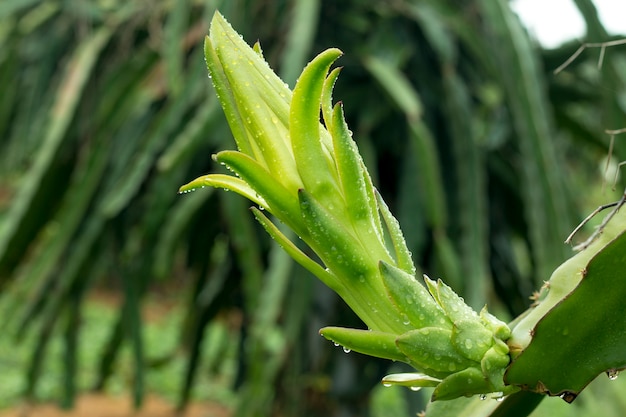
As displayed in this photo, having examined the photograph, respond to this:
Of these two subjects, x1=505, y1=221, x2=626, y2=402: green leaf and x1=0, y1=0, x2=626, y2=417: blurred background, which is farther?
x1=0, y1=0, x2=626, y2=417: blurred background

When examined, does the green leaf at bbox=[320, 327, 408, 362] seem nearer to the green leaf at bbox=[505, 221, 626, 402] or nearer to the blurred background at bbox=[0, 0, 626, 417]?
the green leaf at bbox=[505, 221, 626, 402]

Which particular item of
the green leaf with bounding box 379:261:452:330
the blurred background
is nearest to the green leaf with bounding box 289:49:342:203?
the green leaf with bounding box 379:261:452:330

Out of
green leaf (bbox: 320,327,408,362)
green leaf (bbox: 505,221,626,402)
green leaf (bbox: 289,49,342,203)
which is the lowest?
green leaf (bbox: 505,221,626,402)

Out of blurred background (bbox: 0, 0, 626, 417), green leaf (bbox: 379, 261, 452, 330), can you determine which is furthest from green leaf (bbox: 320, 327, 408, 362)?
blurred background (bbox: 0, 0, 626, 417)

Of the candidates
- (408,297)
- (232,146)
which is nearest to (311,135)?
(408,297)

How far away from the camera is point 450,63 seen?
149 cm

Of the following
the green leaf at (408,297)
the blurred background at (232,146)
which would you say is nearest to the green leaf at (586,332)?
the green leaf at (408,297)

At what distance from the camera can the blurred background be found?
1.32 meters

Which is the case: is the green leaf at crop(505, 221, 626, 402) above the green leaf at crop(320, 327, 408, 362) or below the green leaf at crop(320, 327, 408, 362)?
below

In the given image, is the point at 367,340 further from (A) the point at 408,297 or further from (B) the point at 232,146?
(B) the point at 232,146

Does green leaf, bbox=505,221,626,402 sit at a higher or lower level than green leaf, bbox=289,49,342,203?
lower

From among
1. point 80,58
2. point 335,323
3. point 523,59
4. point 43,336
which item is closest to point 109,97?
point 80,58

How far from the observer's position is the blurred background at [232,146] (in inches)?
51.9

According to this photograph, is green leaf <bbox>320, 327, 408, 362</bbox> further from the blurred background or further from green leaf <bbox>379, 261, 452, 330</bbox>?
the blurred background
